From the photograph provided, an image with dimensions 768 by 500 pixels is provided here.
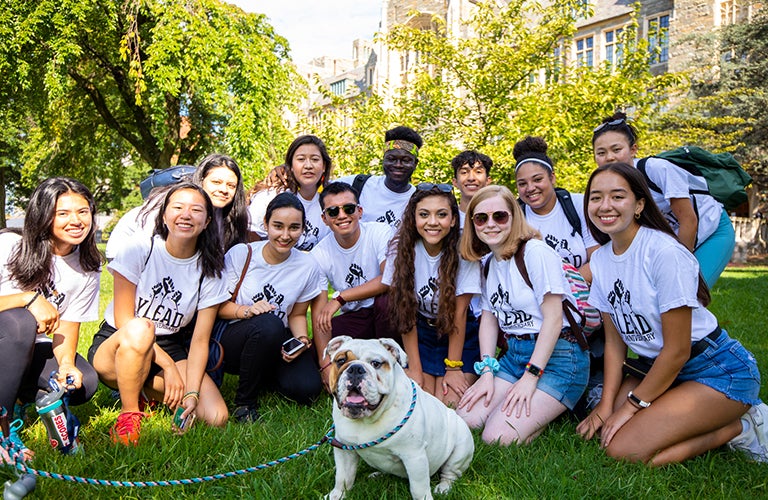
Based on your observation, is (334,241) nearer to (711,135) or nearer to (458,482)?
(458,482)

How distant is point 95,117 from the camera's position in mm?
20453

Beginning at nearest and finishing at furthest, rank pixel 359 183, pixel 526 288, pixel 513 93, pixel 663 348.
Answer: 1. pixel 663 348
2. pixel 526 288
3. pixel 359 183
4. pixel 513 93

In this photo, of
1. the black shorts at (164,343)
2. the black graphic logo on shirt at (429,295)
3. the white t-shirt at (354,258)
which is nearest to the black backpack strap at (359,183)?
the white t-shirt at (354,258)

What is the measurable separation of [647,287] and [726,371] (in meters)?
0.77

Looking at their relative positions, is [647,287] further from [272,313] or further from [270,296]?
[270,296]

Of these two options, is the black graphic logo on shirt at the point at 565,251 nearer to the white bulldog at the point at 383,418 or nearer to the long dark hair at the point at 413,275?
the long dark hair at the point at 413,275

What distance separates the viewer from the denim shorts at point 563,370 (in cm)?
400

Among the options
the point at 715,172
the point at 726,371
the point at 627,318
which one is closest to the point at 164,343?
the point at 627,318

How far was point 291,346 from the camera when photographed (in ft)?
14.8

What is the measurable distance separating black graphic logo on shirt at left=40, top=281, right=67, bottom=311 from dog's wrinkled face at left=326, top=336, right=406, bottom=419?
7.76ft

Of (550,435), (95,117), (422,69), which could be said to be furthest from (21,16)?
(550,435)

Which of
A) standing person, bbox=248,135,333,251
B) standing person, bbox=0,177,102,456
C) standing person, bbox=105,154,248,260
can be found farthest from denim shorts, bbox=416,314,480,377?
standing person, bbox=0,177,102,456

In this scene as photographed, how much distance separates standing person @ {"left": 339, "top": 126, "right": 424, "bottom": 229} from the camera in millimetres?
6062

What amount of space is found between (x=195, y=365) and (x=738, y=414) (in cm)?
398
